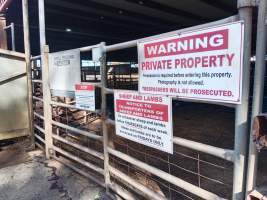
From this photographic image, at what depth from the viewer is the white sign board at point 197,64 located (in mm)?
1514

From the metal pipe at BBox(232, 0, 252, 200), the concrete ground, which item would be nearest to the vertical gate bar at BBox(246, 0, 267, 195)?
the metal pipe at BBox(232, 0, 252, 200)

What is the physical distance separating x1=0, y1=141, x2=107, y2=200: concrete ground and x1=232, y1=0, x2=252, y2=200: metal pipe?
182cm

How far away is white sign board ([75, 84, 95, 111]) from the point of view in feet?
9.96

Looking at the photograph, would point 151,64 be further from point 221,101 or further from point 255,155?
point 255,155

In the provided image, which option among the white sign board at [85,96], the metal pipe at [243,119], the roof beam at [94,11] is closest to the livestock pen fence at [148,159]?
the metal pipe at [243,119]

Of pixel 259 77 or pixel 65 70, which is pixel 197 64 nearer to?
pixel 259 77

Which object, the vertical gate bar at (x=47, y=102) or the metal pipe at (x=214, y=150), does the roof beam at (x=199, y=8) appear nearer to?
the vertical gate bar at (x=47, y=102)

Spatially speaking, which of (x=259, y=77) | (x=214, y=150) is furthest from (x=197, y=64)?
(x=214, y=150)

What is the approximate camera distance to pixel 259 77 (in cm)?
144

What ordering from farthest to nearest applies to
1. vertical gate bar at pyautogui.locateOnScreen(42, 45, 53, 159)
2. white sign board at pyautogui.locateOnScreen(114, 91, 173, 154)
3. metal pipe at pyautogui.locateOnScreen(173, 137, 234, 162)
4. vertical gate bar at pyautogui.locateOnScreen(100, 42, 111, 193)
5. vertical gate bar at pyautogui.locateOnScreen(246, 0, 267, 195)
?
vertical gate bar at pyautogui.locateOnScreen(42, 45, 53, 159) < vertical gate bar at pyautogui.locateOnScreen(100, 42, 111, 193) < white sign board at pyautogui.locateOnScreen(114, 91, 173, 154) < metal pipe at pyautogui.locateOnScreen(173, 137, 234, 162) < vertical gate bar at pyautogui.locateOnScreen(246, 0, 267, 195)

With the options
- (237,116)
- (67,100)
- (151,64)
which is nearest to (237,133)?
(237,116)

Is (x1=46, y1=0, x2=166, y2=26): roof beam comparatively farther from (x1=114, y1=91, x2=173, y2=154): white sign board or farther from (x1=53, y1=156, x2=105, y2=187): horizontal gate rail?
(x1=114, y1=91, x2=173, y2=154): white sign board

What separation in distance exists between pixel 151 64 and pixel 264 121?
1073 mm

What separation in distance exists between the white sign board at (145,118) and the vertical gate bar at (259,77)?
0.67 meters
